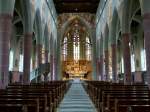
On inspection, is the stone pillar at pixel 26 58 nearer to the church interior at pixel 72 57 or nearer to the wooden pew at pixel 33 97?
the church interior at pixel 72 57

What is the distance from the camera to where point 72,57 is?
164 feet

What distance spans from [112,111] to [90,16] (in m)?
39.1


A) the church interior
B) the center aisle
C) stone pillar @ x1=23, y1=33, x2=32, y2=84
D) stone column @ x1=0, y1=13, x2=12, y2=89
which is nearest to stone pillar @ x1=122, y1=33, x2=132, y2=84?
the church interior

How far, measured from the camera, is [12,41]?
112 feet

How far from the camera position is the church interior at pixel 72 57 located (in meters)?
8.25

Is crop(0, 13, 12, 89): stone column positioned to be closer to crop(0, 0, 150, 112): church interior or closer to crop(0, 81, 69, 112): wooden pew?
crop(0, 0, 150, 112): church interior

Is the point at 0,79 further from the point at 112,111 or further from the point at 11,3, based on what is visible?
the point at 112,111

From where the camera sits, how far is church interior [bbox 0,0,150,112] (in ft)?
27.1

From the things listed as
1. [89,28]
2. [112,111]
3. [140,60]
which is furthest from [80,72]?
[112,111]

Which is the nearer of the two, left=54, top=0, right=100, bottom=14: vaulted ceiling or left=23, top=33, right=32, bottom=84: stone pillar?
left=23, top=33, right=32, bottom=84: stone pillar

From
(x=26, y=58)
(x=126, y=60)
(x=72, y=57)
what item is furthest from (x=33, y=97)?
(x=72, y=57)

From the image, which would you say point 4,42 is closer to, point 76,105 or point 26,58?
point 26,58

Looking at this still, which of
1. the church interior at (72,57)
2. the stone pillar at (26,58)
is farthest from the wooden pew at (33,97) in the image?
the stone pillar at (26,58)

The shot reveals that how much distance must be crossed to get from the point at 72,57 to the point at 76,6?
1287cm
